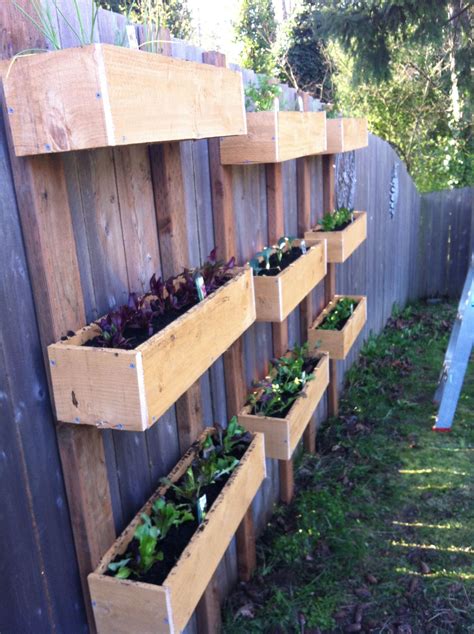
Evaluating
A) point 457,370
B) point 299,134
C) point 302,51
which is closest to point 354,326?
point 457,370

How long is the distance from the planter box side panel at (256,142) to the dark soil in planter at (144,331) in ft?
2.66

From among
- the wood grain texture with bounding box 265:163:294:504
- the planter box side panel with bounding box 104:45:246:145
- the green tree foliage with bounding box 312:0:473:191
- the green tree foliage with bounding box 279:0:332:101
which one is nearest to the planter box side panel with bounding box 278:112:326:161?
the wood grain texture with bounding box 265:163:294:504

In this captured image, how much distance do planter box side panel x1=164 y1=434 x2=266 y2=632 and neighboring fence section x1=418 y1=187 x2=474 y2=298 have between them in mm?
6611

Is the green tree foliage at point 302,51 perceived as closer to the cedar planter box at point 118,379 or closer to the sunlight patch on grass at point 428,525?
the sunlight patch on grass at point 428,525

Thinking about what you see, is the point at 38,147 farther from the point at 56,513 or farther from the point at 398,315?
the point at 398,315

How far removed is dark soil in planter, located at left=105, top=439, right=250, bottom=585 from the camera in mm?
1754

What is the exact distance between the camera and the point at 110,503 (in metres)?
1.85

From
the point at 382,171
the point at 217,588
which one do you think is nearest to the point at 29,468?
the point at 217,588

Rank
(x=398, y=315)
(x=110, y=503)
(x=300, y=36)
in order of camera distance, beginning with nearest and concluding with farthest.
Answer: (x=110, y=503) → (x=398, y=315) → (x=300, y=36)

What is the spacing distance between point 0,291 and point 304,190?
2668 mm

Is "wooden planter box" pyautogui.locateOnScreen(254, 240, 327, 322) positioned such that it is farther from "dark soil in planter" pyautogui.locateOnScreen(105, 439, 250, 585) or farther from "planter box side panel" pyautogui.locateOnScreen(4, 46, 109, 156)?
"planter box side panel" pyautogui.locateOnScreen(4, 46, 109, 156)

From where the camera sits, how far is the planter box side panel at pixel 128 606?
1627mm

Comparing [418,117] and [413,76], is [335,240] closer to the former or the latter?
[418,117]

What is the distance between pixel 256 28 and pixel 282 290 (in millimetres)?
14679
